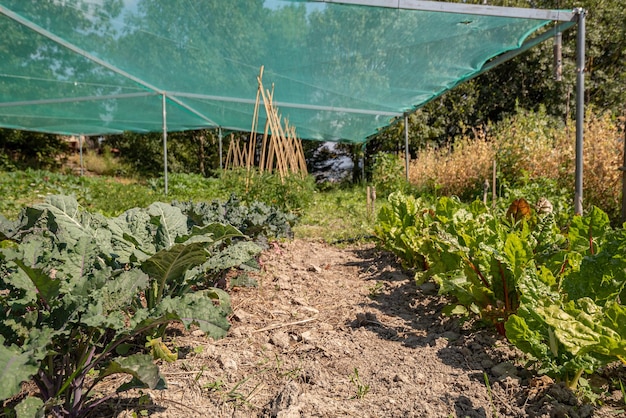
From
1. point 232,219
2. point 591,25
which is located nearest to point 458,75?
point 232,219

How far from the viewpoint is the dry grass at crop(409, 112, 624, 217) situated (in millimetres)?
4977

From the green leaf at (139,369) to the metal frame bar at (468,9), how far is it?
3.33 m

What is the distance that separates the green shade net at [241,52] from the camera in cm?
441

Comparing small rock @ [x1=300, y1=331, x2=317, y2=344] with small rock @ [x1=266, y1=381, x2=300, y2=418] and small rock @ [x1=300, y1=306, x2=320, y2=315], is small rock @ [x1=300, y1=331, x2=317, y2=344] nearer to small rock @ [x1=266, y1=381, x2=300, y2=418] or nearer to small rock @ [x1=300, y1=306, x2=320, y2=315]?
small rock @ [x1=300, y1=306, x2=320, y2=315]

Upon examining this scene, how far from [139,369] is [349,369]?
82 centimetres

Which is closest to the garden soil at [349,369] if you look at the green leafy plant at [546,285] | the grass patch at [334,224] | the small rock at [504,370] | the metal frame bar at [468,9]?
the small rock at [504,370]

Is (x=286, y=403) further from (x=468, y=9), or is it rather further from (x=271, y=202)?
(x=271, y=202)

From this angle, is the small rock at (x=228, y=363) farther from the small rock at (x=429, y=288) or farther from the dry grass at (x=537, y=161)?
the dry grass at (x=537, y=161)

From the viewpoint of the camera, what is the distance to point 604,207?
5.04 meters

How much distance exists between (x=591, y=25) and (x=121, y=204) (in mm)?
17200

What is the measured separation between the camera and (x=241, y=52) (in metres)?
5.34

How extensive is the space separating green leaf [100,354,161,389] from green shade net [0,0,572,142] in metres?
3.86

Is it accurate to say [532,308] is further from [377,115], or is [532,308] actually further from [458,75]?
[377,115]

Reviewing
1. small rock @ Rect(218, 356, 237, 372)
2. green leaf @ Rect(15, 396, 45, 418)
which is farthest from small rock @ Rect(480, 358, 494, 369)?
green leaf @ Rect(15, 396, 45, 418)
